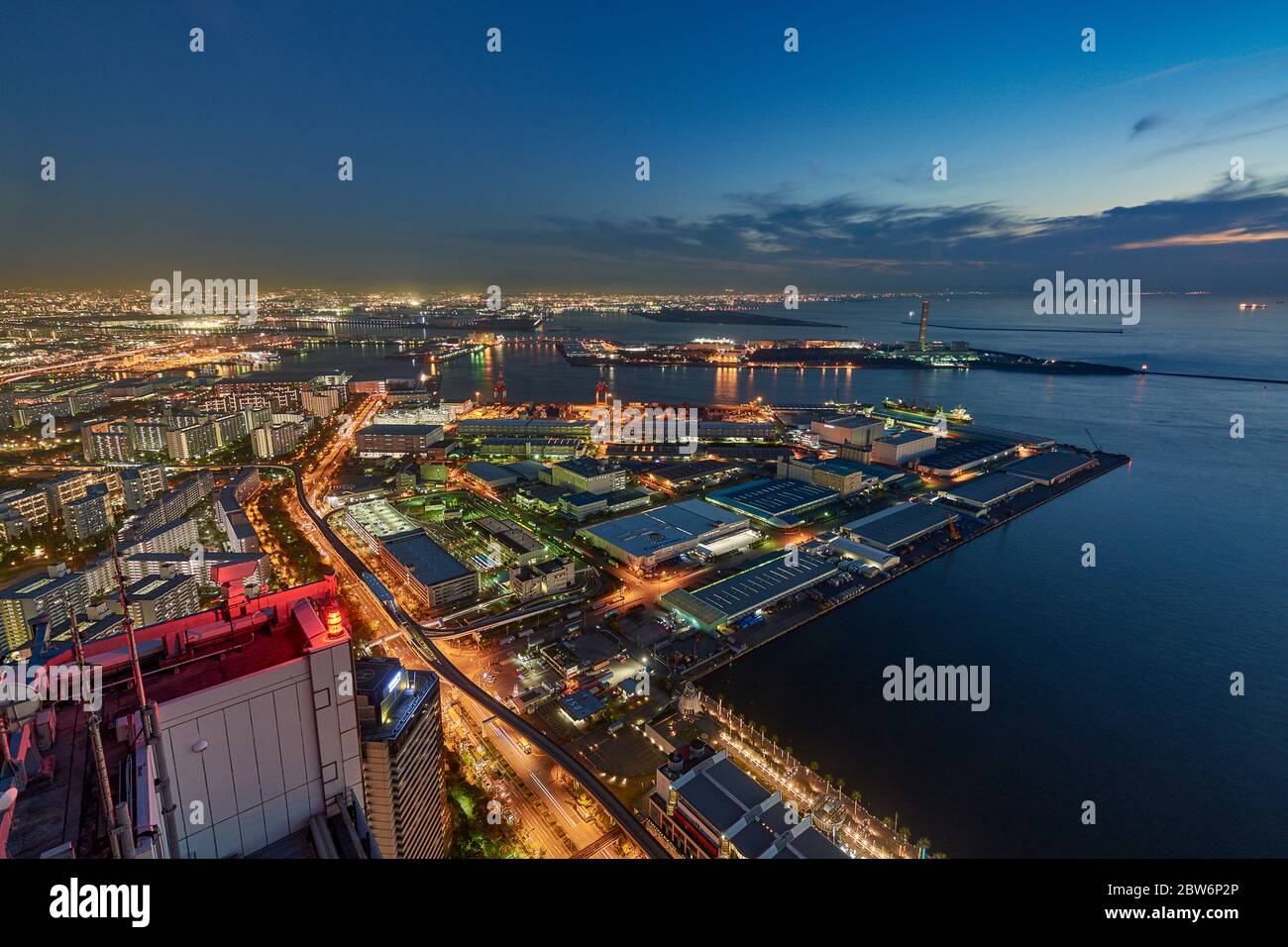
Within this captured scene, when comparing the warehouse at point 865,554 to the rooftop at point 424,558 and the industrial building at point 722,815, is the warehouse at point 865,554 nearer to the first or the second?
the industrial building at point 722,815

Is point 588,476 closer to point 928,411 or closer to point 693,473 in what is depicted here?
point 693,473

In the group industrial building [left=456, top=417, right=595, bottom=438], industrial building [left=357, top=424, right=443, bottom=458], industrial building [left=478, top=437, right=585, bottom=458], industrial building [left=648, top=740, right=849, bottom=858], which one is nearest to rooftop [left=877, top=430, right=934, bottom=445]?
industrial building [left=478, top=437, right=585, bottom=458]

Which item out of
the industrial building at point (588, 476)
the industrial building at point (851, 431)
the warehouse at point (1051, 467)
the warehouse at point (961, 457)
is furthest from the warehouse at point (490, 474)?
the warehouse at point (1051, 467)

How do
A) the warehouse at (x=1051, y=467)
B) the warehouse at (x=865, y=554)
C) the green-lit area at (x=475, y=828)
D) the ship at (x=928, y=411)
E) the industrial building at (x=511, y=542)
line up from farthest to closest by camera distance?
the ship at (x=928, y=411), the warehouse at (x=1051, y=467), the warehouse at (x=865, y=554), the industrial building at (x=511, y=542), the green-lit area at (x=475, y=828)

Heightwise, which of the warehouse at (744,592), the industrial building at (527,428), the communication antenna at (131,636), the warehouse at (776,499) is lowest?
the warehouse at (744,592)

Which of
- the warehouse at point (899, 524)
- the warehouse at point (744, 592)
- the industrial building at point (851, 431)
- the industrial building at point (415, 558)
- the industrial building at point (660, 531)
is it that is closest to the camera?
the warehouse at point (744, 592)
